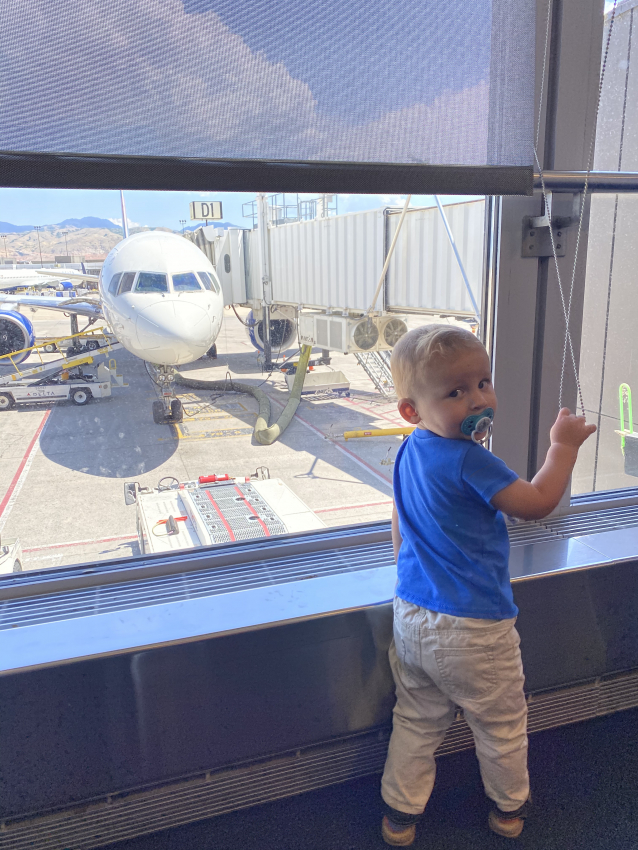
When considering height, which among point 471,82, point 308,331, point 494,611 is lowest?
point 308,331

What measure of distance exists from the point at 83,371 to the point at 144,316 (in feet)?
3.60

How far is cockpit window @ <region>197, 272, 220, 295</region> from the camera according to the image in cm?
693

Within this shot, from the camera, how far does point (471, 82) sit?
1.16 meters

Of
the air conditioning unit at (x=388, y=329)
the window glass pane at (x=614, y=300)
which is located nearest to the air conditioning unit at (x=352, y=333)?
the air conditioning unit at (x=388, y=329)

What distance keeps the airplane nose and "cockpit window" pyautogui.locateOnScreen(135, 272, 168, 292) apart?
24 cm

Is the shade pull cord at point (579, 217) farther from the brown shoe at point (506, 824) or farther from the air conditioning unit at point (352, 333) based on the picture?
the air conditioning unit at point (352, 333)

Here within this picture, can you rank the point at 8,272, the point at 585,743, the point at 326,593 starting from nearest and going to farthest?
the point at 326,593, the point at 585,743, the point at 8,272

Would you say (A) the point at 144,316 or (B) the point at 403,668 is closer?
(B) the point at 403,668

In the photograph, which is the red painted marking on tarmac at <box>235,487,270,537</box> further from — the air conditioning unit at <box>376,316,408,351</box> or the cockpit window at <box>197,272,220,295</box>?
the air conditioning unit at <box>376,316,408,351</box>

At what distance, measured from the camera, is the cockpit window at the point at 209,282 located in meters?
6.93

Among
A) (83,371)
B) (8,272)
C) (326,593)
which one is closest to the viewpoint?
(326,593)

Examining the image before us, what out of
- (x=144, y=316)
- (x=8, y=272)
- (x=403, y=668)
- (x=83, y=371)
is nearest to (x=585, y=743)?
(x=403, y=668)

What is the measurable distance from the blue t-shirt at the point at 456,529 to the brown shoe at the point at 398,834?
427 mm

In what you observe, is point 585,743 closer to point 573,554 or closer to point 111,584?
point 573,554
